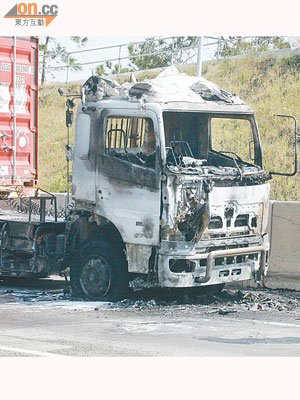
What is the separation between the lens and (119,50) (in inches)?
1262

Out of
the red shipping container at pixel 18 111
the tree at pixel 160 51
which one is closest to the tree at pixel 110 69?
the tree at pixel 160 51

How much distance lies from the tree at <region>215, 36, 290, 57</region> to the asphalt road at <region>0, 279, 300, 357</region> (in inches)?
770

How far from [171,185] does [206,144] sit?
1.72 meters

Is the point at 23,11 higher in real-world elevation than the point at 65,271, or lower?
higher

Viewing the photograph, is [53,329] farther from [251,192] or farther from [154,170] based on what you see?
[251,192]

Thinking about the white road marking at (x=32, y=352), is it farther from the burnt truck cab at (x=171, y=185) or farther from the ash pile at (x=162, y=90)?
the ash pile at (x=162, y=90)

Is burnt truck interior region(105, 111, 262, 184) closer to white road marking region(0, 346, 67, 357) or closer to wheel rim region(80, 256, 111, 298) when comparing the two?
wheel rim region(80, 256, 111, 298)

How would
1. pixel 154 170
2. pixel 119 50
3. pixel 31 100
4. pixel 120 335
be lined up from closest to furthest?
1. pixel 120 335
2. pixel 154 170
3. pixel 31 100
4. pixel 119 50

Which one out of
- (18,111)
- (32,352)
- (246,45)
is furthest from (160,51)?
(32,352)

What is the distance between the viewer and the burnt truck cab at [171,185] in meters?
10.0

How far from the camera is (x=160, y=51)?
31.2 metres

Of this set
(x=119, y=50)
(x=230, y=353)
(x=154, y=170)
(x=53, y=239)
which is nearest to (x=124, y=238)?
(x=154, y=170)

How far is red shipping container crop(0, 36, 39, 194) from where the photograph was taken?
13.3 meters

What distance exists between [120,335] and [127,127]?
330 centimetres
